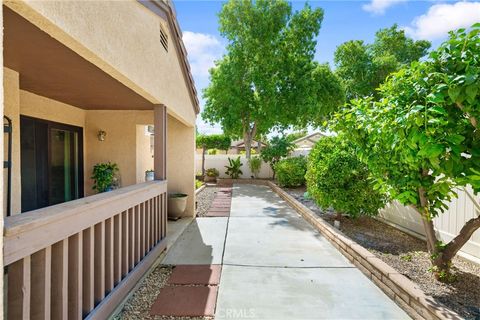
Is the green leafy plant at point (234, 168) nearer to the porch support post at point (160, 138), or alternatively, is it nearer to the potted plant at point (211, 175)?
the potted plant at point (211, 175)

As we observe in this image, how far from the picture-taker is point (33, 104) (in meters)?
5.33

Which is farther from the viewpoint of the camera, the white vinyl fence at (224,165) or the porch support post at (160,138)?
the white vinyl fence at (224,165)

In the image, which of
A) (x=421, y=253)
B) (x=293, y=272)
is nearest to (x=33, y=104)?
(x=293, y=272)

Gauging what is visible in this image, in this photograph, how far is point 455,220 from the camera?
15.9 ft

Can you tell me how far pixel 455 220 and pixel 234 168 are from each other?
1362cm

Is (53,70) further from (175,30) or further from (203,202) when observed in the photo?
(203,202)

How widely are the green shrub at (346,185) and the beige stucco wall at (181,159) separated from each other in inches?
140

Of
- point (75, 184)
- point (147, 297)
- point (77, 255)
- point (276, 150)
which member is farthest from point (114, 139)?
point (276, 150)

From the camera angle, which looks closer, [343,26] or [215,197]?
[343,26]

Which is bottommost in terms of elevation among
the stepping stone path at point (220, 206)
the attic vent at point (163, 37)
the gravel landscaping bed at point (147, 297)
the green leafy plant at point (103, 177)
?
the gravel landscaping bed at point (147, 297)

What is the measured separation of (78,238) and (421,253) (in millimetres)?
5278

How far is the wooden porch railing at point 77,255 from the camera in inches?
→ 75.5

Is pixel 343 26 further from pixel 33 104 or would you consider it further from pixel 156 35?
pixel 33 104

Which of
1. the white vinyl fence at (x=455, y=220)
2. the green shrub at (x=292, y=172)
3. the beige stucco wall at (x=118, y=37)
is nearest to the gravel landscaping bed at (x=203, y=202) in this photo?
the green shrub at (x=292, y=172)
